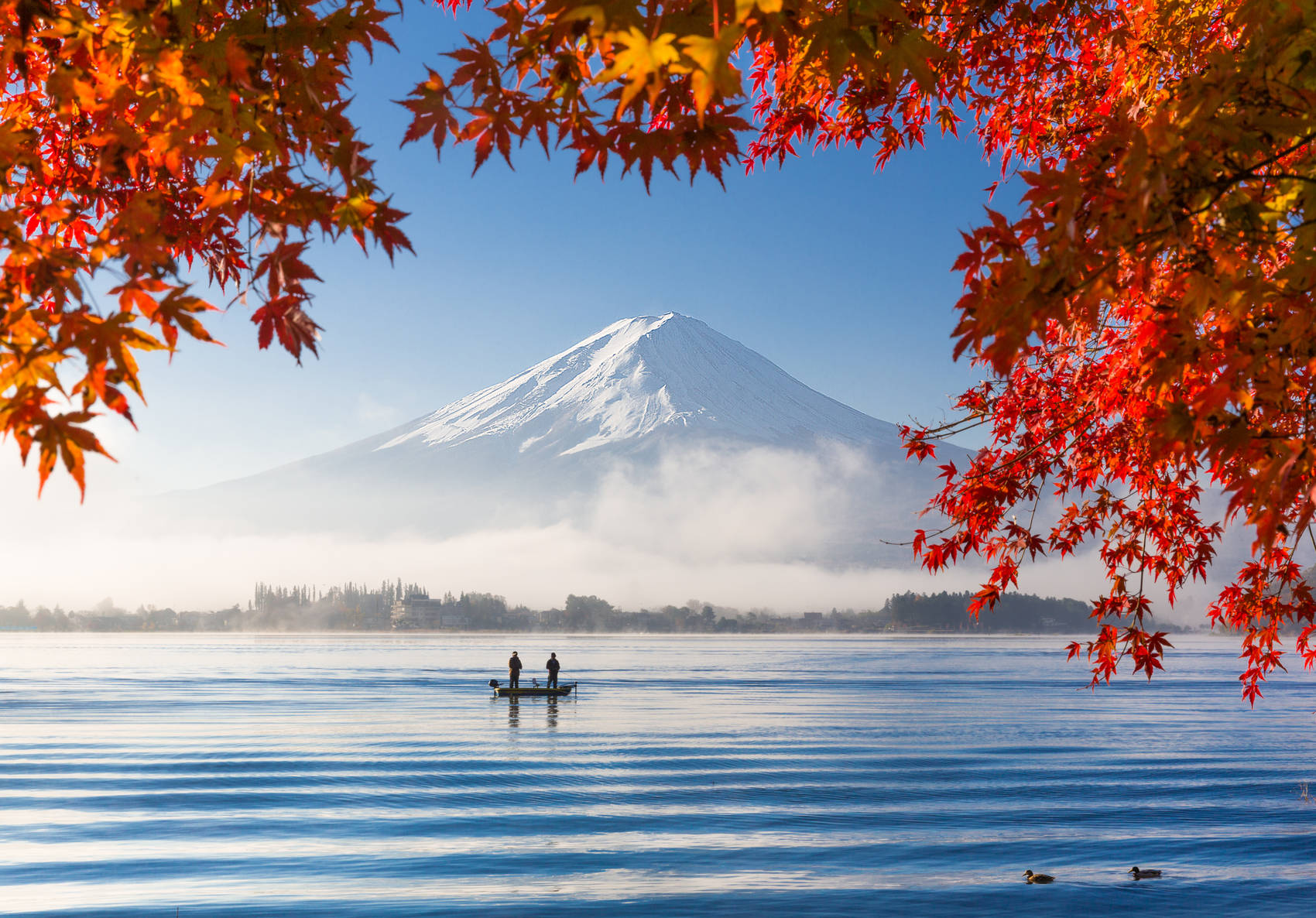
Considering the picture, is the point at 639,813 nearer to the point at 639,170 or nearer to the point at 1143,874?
the point at 1143,874

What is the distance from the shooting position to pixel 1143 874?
14.8m

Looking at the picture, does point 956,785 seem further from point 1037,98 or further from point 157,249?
point 157,249

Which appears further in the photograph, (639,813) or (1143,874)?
(639,813)

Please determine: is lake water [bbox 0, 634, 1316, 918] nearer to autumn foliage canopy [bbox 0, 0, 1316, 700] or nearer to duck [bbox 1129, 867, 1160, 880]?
duck [bbox 1129, 867, 1160, 880]

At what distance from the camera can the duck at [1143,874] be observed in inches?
577

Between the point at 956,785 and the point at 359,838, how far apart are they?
15.5 metres

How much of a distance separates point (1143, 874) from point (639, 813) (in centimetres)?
965

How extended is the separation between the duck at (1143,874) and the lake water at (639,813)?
0.28 m

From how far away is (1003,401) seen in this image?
779 centimetres

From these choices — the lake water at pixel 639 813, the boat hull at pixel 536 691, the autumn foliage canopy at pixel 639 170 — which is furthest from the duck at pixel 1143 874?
the boat hull at pixel 536 691

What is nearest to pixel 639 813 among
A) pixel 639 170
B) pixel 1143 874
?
pixel 1143 874

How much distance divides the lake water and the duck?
0.28m

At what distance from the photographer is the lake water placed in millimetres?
13633

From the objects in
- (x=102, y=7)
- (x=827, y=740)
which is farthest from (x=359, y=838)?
(x=827, y=740)
